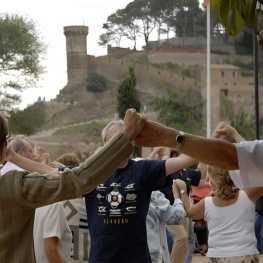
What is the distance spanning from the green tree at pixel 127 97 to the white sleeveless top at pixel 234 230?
143 ft

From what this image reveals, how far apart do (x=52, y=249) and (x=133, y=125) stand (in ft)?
9.09

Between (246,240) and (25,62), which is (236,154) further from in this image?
(25,62)

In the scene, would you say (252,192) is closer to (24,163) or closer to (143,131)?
(24,163)

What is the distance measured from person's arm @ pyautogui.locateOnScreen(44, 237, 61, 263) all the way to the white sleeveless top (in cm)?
129

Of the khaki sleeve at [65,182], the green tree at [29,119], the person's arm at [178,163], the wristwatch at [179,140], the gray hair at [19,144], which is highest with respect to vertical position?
the wristwatch at [179,140]

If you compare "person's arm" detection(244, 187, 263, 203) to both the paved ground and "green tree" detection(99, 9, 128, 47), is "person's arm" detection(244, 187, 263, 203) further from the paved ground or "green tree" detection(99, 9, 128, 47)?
"green tree" detection(99, 9, 128, 47)

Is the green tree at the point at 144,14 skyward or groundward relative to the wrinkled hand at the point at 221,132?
skyward

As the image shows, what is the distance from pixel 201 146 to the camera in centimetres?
321

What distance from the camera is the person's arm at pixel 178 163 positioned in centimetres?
504

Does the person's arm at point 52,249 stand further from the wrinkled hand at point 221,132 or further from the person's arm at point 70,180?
the person's arm at point 70,180

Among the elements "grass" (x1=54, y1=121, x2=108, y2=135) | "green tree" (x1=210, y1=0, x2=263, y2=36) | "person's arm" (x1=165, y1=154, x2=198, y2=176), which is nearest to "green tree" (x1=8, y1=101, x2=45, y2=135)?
"grass" (x1=54, y1=121, x2=108, y2=135)

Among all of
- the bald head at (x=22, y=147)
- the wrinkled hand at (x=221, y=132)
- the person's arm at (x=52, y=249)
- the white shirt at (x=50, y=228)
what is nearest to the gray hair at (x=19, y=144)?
the bald head at (x=22, y=147)

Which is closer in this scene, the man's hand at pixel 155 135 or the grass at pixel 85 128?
the man's hand at pixel 155 135

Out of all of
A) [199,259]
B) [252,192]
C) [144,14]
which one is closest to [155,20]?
[144,14]
